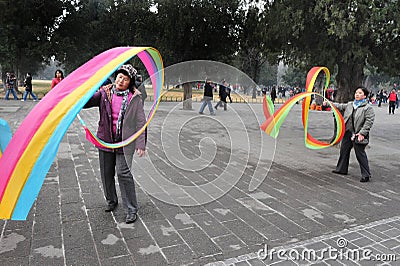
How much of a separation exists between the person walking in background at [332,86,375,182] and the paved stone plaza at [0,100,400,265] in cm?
43

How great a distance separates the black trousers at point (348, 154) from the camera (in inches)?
241

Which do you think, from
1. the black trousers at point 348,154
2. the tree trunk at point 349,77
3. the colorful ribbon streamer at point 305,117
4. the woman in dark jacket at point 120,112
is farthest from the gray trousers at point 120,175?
the tree trunk at point 349,77

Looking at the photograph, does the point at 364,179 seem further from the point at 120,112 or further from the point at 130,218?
the point at 120,112

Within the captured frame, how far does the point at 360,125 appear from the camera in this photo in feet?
19.6

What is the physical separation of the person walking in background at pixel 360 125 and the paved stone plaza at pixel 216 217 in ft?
1.40

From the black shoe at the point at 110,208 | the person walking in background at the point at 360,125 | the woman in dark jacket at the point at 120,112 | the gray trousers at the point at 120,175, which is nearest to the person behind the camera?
the woman in dark jacket at the point at 120,112

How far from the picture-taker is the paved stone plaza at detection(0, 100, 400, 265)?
3.35 m

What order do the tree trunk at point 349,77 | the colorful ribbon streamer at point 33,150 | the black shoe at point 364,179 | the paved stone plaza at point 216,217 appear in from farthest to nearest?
the tree trunk at point 349,77, the black shoe at point 364,179, the paved stone plaza at point 216,217, the colorful ribbon streamer at point 33,150

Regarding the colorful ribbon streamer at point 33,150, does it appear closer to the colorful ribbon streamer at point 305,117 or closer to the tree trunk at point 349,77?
the colorful ribbon streamer at point 305,117

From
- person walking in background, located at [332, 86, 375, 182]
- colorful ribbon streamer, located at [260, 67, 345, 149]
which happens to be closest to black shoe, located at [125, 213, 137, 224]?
colorful ribbon streamer, located at [260, 67, 345, 149]

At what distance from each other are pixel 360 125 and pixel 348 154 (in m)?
0.75

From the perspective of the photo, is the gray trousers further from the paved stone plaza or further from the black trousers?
the black trousers

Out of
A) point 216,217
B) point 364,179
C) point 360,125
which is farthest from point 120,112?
point 364,179

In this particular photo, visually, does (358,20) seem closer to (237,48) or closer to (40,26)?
(237,48)
